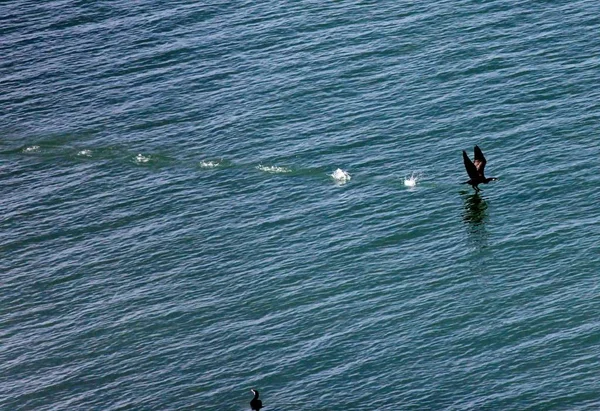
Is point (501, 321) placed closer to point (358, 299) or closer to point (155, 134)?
point (358, 299)

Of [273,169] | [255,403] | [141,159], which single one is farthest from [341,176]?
[255,403]

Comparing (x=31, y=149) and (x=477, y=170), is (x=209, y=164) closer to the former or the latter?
(x=31, y=149)

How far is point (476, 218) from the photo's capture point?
103m

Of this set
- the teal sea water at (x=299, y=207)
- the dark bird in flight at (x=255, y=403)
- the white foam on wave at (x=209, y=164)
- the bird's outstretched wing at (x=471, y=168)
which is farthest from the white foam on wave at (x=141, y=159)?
the dark bird in flight at (x=255, y=403)

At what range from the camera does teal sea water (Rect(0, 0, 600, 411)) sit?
87.5m

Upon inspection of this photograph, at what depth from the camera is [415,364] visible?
86.3m

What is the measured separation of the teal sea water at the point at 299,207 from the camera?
87500mm

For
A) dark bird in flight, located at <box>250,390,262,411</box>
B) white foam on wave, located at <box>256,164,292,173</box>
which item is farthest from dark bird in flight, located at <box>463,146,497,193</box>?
dark bird in flight, located at <box>250,390,262,411</box>

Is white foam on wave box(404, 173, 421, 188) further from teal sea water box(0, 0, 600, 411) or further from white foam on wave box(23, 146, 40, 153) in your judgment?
white foam on wave box(23, 146, 40, 153)

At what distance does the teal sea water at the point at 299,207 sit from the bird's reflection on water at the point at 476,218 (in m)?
0.21

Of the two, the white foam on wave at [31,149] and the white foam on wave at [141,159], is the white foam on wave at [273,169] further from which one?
the white foam on wave at [31,149]

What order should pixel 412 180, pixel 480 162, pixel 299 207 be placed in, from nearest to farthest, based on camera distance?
pixel 480 162 < pixel 299 207 < pixel 412 180

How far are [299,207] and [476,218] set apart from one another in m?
15.4

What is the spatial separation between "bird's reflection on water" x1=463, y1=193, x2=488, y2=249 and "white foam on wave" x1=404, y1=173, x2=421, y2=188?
15.7ft
